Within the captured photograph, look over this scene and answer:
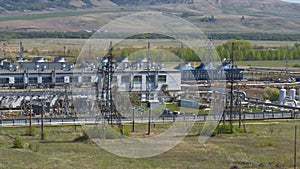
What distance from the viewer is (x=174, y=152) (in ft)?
31.4

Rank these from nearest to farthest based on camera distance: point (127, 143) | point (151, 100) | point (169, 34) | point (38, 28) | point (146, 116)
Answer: point (127, 143) < point (146, 116) < point (151, 100) < point (169, 34) < point (38, 28)

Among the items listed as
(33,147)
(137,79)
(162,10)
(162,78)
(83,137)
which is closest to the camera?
(33,147)

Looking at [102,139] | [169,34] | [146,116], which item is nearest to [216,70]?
[146,116]

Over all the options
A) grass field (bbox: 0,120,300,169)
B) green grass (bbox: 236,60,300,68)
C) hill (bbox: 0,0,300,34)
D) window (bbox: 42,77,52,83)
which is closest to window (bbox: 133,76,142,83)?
window (bbox: 42,77,52,83)

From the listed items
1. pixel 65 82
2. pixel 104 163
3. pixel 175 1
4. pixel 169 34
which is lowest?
pixel 104 163

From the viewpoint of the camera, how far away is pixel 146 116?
13.5 meters

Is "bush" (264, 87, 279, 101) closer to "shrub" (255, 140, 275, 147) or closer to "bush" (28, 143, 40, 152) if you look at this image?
"shrub" (255, 140, 275, 147)

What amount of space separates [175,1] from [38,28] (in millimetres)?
35197

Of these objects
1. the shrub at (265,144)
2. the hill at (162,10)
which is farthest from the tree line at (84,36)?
the shrub at (265,144)

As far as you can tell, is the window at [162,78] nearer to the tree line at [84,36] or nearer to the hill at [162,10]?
the tree line at [84,36]

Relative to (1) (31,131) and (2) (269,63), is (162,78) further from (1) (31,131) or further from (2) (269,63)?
(2) (269,63)

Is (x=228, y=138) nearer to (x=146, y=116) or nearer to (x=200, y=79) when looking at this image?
(x=146, y=116)

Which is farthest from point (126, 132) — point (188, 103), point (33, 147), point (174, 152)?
point (188, 103)

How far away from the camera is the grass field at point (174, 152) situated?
27.6ft
